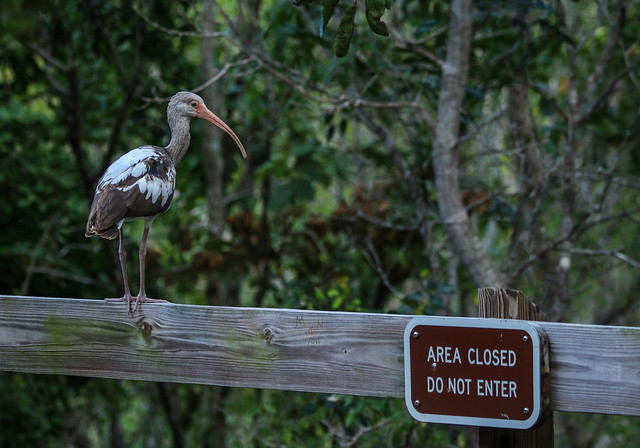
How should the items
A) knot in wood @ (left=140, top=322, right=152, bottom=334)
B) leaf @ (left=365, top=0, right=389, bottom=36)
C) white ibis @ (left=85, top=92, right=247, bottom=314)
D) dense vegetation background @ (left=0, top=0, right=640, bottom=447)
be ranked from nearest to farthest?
leaf @ (left=365, top=0, right=389, bottom=36), knot in wood @ (left=140, top=322, right=152, bottom=334), white ibis @ (left=85, top=92, right=247, bottom=314), dense vegetation background @ (left=0, top=0, right=640, bottom=447)

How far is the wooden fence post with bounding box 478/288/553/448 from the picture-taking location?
5.41 feet

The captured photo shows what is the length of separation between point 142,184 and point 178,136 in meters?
0.20

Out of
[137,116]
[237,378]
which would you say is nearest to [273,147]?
[137,116]

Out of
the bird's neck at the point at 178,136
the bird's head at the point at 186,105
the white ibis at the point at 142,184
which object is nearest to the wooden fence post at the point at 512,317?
the white ibis at the point at 142,184

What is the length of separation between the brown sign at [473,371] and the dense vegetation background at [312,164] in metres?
1.46

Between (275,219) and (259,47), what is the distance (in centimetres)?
136

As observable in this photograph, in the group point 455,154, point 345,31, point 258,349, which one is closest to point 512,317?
point 258,349

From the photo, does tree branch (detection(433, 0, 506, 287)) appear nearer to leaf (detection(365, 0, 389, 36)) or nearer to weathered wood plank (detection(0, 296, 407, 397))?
weathered wood plank (detection(0, 296, 407, 397))

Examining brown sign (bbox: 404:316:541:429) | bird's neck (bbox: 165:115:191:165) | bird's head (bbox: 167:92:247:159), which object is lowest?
brown sign (bbox: 404:316:541:429)

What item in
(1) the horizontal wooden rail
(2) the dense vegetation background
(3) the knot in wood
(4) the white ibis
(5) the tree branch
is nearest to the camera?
(1) the horizontal wooden rail

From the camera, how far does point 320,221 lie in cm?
473

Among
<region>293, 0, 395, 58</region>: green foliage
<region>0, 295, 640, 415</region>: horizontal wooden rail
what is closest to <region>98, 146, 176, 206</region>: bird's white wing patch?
<region>0, 295, 640, 415</region>: horizontal wooden rail

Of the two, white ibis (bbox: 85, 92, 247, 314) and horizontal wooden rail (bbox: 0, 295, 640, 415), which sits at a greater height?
white ibis (bbox: 85, 92, 247, 314)

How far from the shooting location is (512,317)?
1.68 metres
